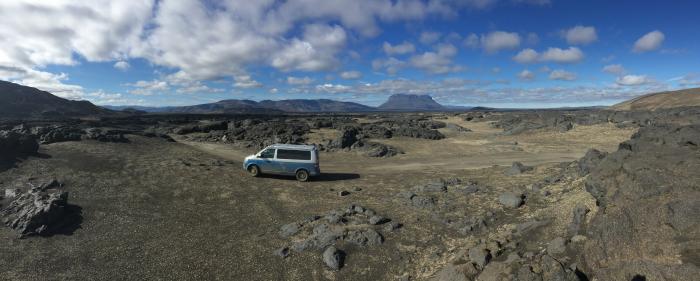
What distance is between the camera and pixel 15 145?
74.6 ft

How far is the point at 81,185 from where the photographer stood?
1956 cm

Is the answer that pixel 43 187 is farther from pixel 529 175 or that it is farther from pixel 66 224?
pixel 529 175

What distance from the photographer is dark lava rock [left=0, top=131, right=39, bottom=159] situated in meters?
22.1

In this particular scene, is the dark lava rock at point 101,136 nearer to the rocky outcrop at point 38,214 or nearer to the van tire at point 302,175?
the rocky outcrop at point 38,214

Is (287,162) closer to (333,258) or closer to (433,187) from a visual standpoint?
(433,187)

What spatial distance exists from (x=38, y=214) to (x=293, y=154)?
13.7 meters

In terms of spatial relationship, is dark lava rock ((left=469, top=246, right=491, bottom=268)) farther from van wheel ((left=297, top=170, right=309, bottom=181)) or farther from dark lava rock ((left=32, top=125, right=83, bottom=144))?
dark lava rock ((left=32, top=125, right=83, bottom=144))

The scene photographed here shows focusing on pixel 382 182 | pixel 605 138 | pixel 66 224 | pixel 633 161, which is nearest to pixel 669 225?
pixel 633 161

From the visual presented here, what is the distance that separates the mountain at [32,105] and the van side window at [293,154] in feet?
432

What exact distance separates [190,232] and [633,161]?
17.3m

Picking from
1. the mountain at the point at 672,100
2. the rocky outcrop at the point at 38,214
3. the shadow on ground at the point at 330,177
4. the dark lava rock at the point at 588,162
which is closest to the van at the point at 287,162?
the shadow on ground at the point at 330,177

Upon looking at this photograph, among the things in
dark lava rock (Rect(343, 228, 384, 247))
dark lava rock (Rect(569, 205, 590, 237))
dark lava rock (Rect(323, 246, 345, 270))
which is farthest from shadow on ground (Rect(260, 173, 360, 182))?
dark lava rock (Rect(569, 205, 590, 237))

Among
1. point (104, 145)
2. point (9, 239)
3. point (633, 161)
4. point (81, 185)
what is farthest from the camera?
point (104, 145)

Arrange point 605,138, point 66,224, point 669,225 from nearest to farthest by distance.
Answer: point 669,225 → point 66,224 → point 605,138
